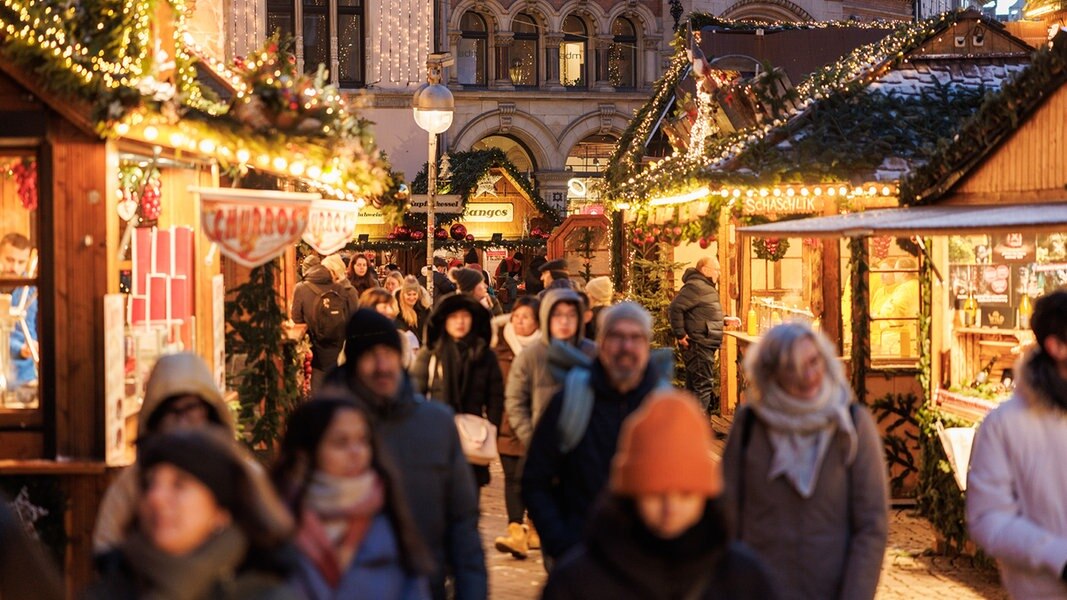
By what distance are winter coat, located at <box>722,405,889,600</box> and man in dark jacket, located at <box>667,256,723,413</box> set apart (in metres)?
10.8

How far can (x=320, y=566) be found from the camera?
12.4 ft

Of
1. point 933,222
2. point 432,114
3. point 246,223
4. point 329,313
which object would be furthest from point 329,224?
point 432,114

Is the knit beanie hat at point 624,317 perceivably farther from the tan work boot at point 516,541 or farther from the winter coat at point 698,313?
the winter coat at point 698,313

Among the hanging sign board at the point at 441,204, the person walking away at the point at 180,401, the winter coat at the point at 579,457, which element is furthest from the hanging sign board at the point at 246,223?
the hanging sign board at the point at 441,204

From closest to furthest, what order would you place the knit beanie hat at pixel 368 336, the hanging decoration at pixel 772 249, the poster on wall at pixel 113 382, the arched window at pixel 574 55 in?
the knit beanie hat at pixel 368 336 → the poster on wall at pixel 113 382 → the hanging decoration at pixel 772 249 → the arched window at pixel 574 55

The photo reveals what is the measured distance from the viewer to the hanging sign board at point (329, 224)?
9.79m

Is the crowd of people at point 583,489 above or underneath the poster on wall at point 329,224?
underneath

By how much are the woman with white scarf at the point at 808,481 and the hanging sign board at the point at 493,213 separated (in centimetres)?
2932

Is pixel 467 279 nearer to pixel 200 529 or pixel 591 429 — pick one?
pixel 591 429

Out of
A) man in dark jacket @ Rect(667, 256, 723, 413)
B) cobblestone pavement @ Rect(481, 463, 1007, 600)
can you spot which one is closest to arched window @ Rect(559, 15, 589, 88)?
man in dark jacket @ Rect(667, 256, 723, 413)

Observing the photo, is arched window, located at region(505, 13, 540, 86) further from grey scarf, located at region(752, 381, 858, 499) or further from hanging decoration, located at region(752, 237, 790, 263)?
grey scarf, located at region(752, 381, 858, 499)

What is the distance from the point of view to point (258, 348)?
9.66 metres

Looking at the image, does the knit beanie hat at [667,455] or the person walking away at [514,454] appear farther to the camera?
the person walking away at [514,454]

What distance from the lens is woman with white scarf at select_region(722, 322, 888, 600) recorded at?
4.85m
